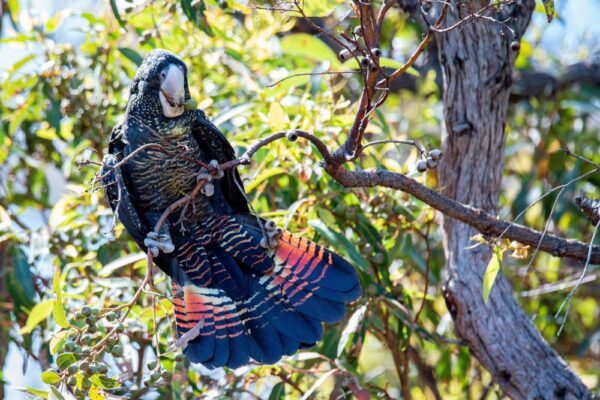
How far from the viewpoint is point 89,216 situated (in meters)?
3.18

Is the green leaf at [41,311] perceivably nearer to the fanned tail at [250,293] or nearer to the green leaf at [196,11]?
the fanned tail at [250,293]

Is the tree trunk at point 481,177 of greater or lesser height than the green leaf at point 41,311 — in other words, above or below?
above

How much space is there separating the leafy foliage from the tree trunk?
121 mm

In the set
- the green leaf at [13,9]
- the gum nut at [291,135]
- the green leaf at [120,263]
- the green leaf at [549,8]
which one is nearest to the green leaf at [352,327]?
the green leaf at [120,263]

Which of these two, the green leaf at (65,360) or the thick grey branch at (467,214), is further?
the thick grey branch at (467,214)

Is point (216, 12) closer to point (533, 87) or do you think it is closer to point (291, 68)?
point (291, 68)

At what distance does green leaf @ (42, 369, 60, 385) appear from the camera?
2119 mm

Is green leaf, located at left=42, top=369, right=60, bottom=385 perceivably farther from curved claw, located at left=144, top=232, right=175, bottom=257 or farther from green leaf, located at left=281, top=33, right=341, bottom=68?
green leaf, located at left=281, top=33, right=341, bottom=68

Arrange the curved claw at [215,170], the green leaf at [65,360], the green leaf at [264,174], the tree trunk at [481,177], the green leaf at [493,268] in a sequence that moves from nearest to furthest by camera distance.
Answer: the green leaf at [65,360], the curved claw at [215,170], the green leaf at [493,268], the tree trunk at [481,177], the green leaf at [264,174]

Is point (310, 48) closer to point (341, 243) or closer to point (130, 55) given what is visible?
point (130, 55)

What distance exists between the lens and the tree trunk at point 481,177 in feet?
8.73

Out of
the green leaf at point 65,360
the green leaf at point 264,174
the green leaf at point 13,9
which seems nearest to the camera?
the green leaf at point 65,360

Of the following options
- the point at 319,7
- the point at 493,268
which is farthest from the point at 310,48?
the point at 493,268

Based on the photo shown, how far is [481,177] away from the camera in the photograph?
278cm
